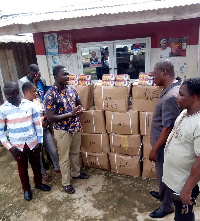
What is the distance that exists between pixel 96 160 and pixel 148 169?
0.87 metres

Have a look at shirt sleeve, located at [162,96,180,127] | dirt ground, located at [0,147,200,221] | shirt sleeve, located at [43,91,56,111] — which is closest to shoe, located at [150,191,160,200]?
dirt ground, located at [0,147,200,221]

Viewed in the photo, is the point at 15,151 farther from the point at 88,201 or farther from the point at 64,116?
the point at 88,201

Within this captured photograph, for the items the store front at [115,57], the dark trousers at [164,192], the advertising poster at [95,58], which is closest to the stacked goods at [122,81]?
the dark trousers at [164,192]

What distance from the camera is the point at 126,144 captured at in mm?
3131

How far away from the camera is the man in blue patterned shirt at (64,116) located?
266cm

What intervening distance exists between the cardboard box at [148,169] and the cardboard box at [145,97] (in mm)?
843

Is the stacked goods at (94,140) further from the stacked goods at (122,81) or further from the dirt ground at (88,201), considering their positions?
the stacked goods at (122,81)

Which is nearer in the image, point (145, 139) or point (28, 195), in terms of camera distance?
point (28, 195)

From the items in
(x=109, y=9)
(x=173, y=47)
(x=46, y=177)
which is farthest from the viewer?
(x=173, y=47)

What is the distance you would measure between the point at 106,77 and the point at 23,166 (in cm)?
175

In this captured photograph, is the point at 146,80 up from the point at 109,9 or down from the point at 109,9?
down

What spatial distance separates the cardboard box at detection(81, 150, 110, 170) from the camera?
11.0ft

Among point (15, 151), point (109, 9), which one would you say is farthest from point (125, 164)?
point (109, 9)

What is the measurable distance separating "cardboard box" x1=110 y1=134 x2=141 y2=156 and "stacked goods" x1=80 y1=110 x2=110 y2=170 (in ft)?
0.40
